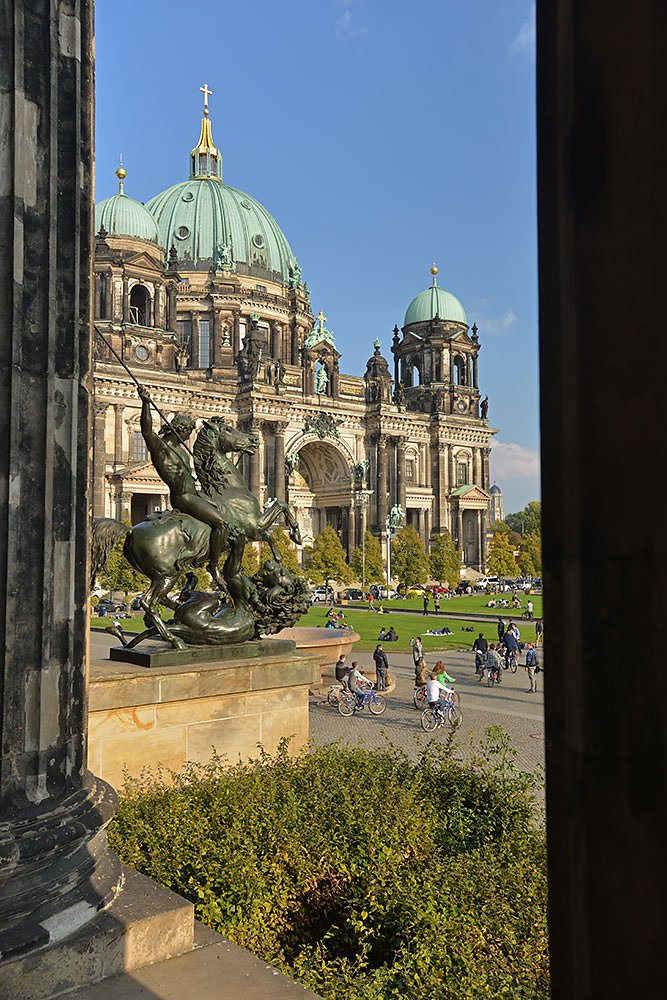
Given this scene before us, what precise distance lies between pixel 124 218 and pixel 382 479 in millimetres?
28977

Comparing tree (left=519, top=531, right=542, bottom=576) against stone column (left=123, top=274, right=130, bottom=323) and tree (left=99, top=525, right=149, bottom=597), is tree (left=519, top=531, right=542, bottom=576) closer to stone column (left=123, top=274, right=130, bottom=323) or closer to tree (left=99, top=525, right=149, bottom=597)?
tree (left=99, top=525, right=149, bottom=597)

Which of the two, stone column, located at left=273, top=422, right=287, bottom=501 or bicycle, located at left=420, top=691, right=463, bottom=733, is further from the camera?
stone column, located at left=273, top=422, right=287, bottom=501

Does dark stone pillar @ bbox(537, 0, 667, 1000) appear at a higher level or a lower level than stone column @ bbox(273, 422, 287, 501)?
lower

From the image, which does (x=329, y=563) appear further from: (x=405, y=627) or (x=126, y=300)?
(x=126, y=300)

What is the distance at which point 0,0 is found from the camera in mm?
3980

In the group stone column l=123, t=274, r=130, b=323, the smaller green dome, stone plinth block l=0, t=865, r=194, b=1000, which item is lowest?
stone plinth block l=0, t=865, r=194, b=1000

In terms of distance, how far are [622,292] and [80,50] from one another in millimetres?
4529

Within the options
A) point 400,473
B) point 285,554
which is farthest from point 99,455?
point 400,473

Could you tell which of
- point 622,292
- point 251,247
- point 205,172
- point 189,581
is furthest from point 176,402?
point 622,292

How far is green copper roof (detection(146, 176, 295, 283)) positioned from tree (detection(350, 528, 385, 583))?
2684cm

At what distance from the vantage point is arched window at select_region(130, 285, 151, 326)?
56688 millimetres

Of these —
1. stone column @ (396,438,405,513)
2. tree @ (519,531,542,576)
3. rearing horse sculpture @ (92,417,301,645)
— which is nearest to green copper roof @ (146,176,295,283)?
stone column @ (396,438,405,513)

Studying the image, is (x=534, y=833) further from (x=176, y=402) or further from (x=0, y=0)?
(x=176, y=402)

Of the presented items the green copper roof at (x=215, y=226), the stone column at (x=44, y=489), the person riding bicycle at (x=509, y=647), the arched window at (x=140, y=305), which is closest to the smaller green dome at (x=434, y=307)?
the green copper roof at (x=215, y=226)
